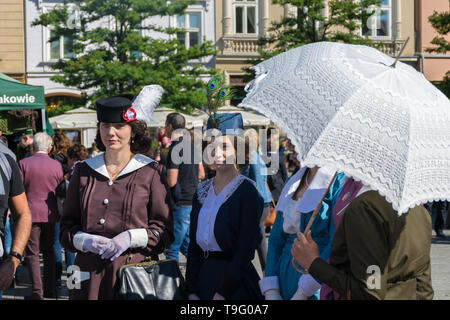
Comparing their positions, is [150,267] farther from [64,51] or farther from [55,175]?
[64,51]

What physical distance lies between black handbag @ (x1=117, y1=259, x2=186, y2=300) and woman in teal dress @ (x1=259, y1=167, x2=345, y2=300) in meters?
Answer: 0.49

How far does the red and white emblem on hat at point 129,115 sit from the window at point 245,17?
79.7 feet

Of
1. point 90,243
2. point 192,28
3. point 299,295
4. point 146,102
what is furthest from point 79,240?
point 192,28

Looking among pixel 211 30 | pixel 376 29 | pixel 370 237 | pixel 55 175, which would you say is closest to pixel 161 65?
pixel 211 30

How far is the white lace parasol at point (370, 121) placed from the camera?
2467 millimetres

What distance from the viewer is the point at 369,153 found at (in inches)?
98.6

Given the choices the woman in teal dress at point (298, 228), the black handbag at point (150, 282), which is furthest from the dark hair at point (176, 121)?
the black handbag at point (150, 282)

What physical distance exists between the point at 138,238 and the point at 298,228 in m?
0.90

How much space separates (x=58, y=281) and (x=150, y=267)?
486 cm

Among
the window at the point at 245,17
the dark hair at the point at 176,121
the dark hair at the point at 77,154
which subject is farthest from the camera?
the window at the point at 245,17

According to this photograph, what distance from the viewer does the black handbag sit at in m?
3.35

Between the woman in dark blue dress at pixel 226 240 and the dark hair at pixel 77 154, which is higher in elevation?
the dark hair at pixel 77 154

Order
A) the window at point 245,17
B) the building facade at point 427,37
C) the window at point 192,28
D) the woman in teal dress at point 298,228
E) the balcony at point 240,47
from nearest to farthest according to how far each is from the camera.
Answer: the woman in teal dress at point 298,228 < the balcony at point 240,47 < the window at point 192,28 < the window at point 245,17 < the building facade at point 427,37

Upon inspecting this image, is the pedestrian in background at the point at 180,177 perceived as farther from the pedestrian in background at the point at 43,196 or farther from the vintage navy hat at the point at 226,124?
the vintage navy hat at the point at 226,124
